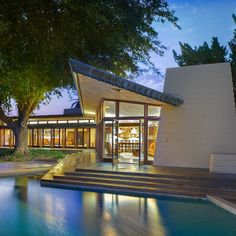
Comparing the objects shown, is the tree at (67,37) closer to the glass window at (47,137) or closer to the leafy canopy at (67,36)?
the leafy canopy at (67,36)

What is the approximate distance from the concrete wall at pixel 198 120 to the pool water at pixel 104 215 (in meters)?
4.37

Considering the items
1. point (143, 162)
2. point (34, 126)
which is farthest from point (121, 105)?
point (34, 126)

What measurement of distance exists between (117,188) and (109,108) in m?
6.47

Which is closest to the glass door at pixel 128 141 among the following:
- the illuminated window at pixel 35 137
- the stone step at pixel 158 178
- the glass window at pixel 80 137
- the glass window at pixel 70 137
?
the stone step at pixel 158 178

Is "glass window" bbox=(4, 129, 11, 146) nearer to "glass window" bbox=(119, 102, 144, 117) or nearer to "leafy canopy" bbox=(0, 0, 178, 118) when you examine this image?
"leafy canopy" bbox=(0, 0, 178, 118)

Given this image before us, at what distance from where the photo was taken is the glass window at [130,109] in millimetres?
15539

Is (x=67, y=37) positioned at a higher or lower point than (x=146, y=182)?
higher

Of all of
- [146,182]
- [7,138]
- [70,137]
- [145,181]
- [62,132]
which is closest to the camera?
[146,182]

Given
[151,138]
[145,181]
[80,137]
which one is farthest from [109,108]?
[80,137]

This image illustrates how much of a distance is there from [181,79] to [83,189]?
6.88 meters

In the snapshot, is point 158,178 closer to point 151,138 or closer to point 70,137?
point 151,138

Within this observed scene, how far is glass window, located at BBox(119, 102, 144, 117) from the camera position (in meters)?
15.5

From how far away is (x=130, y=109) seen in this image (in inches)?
630

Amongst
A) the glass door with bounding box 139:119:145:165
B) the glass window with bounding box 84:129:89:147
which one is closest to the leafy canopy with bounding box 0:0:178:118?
the glass door with bounding box 139:119:145:165
